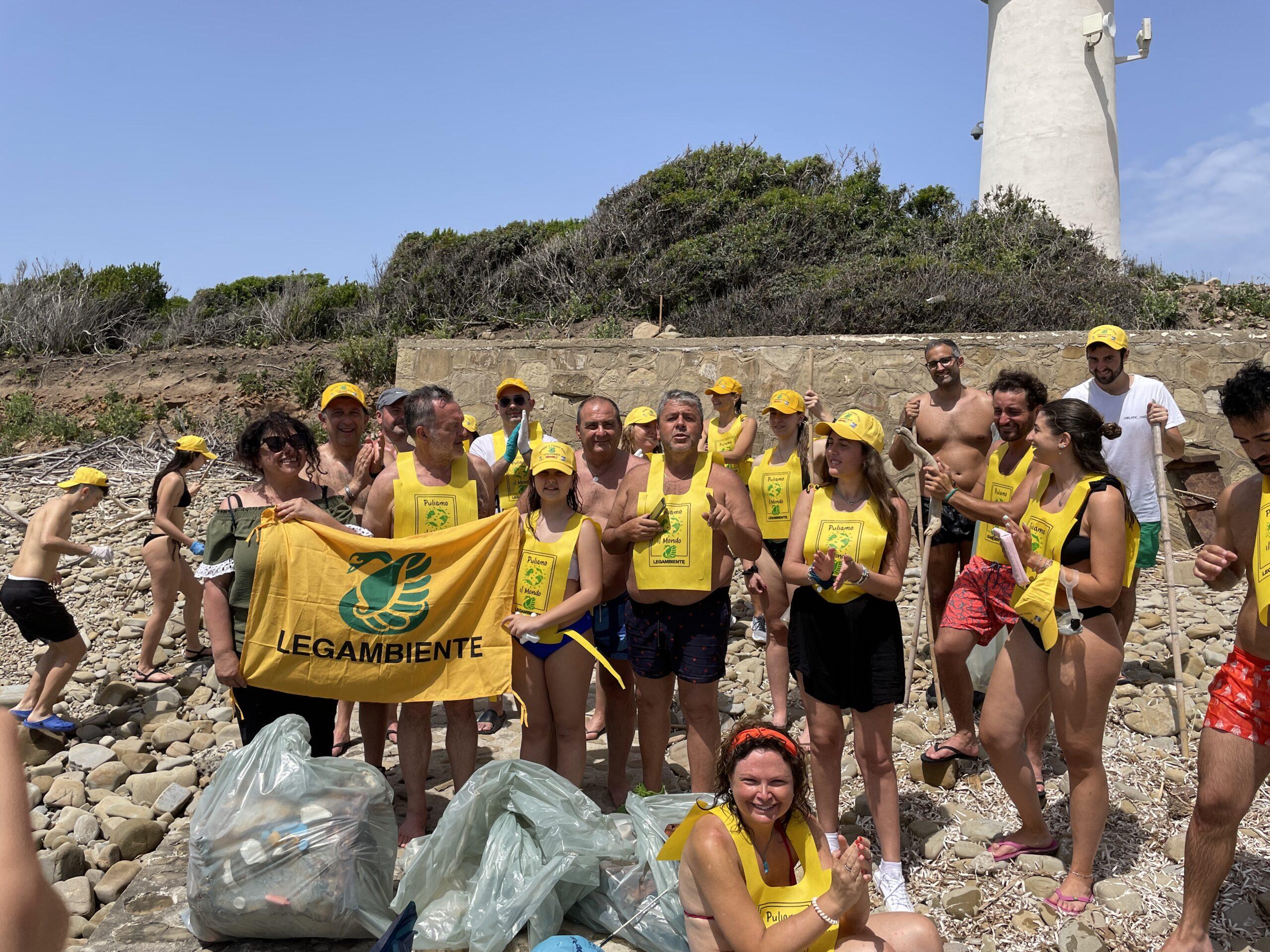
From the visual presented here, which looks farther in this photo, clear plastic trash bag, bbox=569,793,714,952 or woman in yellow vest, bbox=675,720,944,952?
clear plastic trash bag, bbox=569,793,714,952

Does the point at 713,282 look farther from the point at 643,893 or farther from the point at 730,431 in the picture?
the point at 643,893

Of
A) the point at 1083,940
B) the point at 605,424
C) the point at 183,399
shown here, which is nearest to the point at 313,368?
the point at 183,399

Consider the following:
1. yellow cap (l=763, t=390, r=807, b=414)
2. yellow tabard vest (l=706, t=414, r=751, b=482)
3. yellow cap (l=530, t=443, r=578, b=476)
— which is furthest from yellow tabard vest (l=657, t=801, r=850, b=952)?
yellow tabard vest (l=706, t=414, r=751, b=482)

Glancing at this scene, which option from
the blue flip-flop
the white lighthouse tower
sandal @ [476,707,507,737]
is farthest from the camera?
the white lighthouse tower

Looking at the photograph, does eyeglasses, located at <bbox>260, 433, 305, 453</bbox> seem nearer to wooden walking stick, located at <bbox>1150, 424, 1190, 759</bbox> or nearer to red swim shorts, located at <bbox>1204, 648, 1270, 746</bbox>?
red swim shorts, located at <bbox>1204, 648, 1270, 746</bbox>

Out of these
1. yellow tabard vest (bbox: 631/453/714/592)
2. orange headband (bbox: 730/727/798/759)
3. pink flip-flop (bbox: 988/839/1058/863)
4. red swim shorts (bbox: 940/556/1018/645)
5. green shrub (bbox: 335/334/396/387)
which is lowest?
pink flip-flop (bbox: 988/839/1058/863)

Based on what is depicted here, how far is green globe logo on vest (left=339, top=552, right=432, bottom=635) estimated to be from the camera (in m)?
4.10

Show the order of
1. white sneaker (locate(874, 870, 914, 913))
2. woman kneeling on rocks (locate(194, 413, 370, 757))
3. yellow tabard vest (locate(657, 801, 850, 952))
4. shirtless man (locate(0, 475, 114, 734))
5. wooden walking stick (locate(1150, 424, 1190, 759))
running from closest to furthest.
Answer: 1. yellow tabard vest (locate(657, 801, 850, 952))
2. white sneaker (locate(874, 870, 914, 913))
3. woman kneeling on rocks (locate(194, 413, 370, 757))
4. wooden walking stick (locate(1150, 424, 1190, 759))
5. shirtless man (locate(0, 475, 114, 734))

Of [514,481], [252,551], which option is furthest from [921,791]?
[252,551]

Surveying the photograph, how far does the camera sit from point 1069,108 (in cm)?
1647

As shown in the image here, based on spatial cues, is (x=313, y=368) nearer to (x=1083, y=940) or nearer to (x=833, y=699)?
(x=833, y=699)

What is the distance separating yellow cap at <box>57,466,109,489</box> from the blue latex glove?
2.94 m

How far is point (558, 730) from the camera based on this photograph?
4.05 meters

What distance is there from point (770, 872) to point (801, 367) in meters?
6.36
